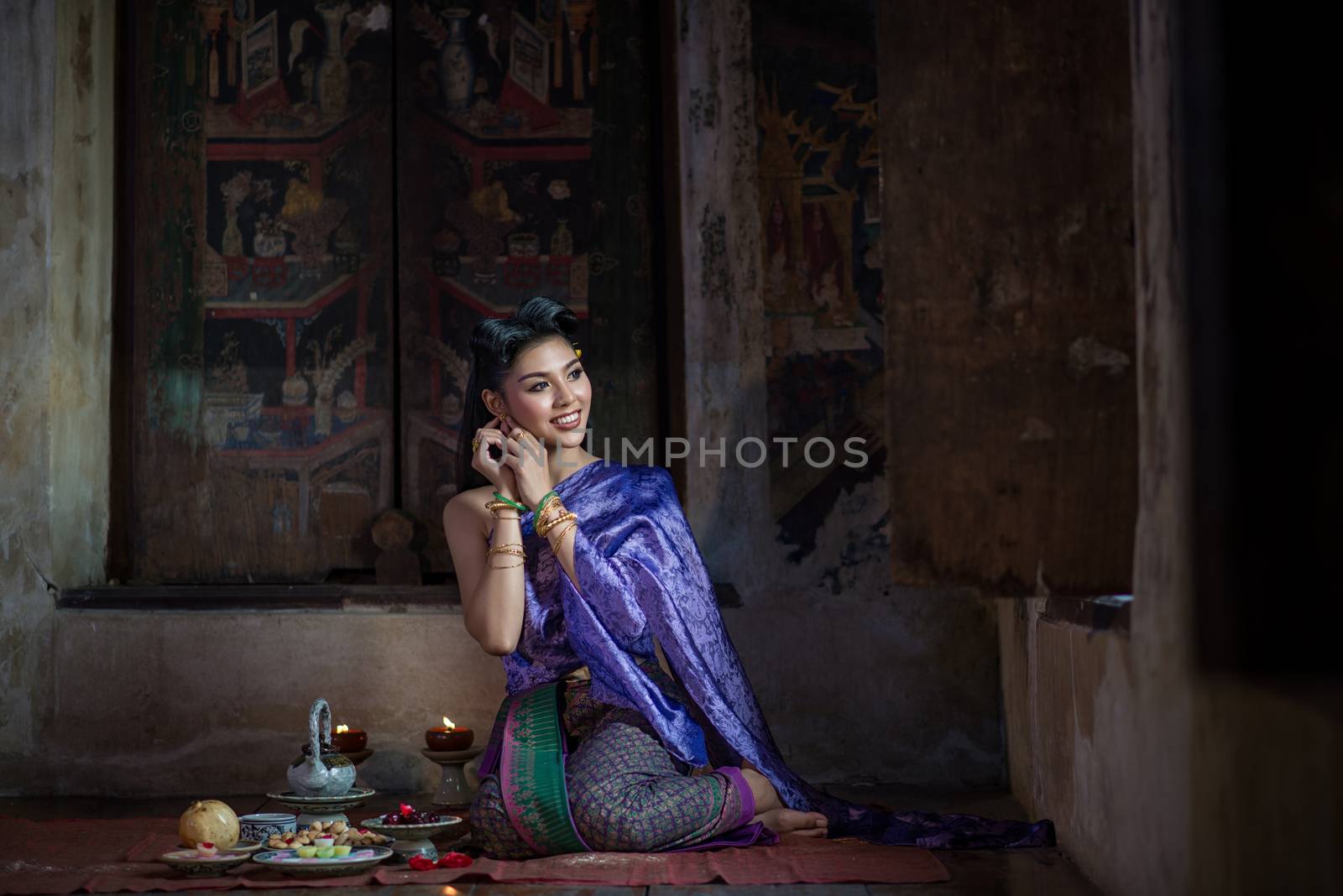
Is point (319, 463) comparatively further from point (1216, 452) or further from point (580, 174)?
point (1216, 452)

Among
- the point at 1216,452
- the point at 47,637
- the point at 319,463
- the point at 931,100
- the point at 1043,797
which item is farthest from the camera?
the point at 319,463

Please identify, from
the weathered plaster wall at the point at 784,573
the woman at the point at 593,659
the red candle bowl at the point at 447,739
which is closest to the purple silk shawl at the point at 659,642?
the woman at the point at 593,659

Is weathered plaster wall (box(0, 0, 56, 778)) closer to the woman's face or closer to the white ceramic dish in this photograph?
the white ceramic dish

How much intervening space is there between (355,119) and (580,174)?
813mm

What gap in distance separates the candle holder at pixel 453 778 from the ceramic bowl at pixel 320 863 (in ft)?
2.28

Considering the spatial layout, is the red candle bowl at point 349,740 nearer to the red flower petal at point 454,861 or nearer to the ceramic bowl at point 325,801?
the ceramic bowl at point 325,801

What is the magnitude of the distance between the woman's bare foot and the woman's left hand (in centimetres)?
100

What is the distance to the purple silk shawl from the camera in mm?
3639

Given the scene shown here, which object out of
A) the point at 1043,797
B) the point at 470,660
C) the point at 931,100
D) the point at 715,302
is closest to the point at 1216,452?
the point at 931,100

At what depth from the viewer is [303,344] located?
5.01 metres

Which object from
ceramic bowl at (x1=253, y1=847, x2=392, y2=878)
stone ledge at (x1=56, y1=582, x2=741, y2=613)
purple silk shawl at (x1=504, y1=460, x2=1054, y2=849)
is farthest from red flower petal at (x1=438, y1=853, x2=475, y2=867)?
stone ledge at (x1=56, y1=582, x2=741, y2=613)

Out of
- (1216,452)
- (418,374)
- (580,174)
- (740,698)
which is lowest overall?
(740,698)

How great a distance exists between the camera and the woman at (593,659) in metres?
3.49

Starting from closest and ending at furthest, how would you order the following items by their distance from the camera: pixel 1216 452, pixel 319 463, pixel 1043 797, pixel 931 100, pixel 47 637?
pixel 1216 452 < pixel 931 100 < pixel 1043 797 < pixel 47 637 < pixel 319 463
